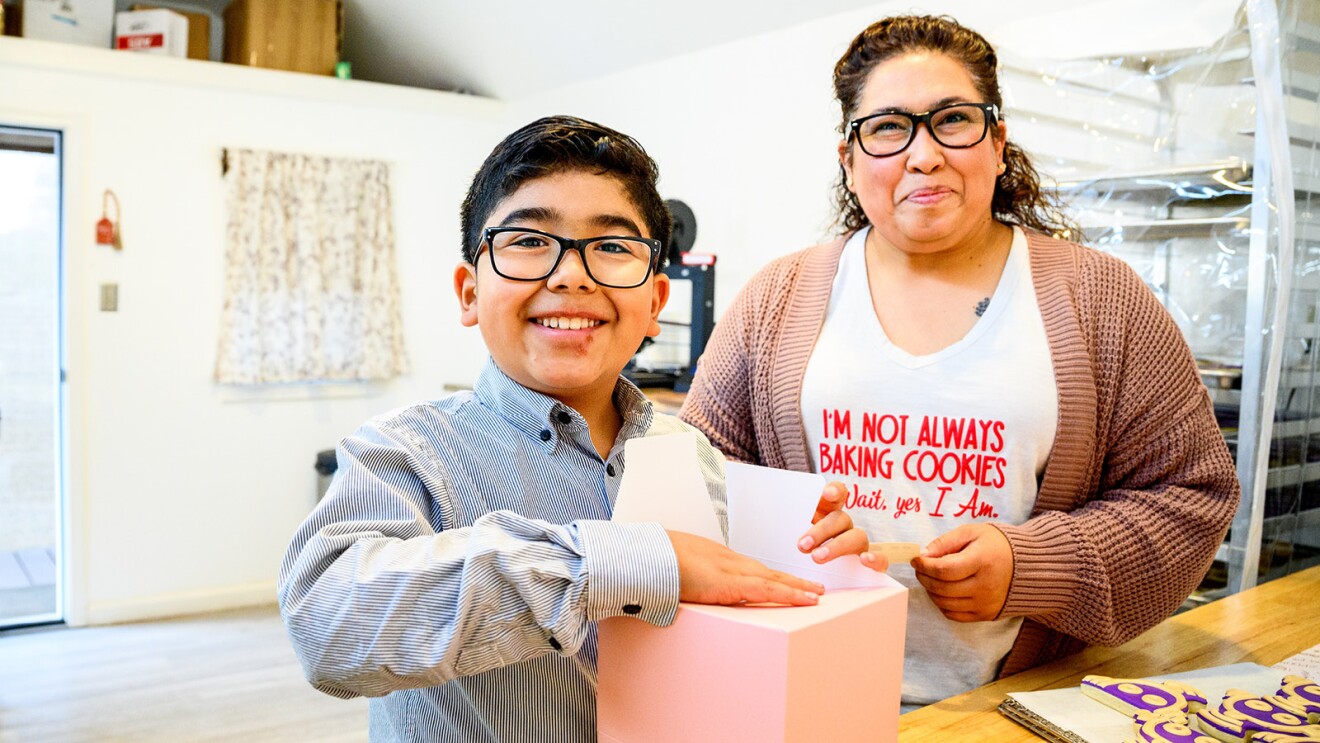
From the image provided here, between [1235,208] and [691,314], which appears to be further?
[691,314]

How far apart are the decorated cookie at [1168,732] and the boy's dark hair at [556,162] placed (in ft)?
1.99

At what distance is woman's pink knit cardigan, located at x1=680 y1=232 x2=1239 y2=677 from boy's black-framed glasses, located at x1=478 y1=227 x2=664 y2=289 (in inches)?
20.4

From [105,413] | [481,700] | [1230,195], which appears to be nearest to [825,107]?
[1230,195]

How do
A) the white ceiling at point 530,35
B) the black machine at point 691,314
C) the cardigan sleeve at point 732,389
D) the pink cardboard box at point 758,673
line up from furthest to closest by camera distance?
the white ceiling at point 530,35 → the black machine at point 691,314 → the cardigan sleeve at point 732,389 → the pink cardboard box at point 758,673

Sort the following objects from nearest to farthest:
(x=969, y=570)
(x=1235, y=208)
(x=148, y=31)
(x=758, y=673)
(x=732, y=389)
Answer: (x=758, y=673) < (x=969, y=570) < (x=732, y=389) < (x=1235, y=208) < (x=148, y=31)

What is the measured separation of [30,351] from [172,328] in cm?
54

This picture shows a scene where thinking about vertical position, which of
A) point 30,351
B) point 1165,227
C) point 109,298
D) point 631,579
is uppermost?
point 1165,227

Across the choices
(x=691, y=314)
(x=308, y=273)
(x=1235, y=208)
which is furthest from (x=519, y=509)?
(x=308, y=273)

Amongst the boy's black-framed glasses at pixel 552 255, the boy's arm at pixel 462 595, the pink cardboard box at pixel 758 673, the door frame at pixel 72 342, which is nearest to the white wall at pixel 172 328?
the door frame at pixel 72 342

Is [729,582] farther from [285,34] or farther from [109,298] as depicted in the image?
[285,34]

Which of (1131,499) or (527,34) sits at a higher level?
(527,34)

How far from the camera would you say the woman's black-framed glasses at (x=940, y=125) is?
123 cm

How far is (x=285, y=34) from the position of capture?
4223 millimetres

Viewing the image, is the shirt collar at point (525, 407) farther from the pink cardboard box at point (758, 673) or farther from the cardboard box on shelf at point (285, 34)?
the cardboard box on shelf at point (285, 34)
